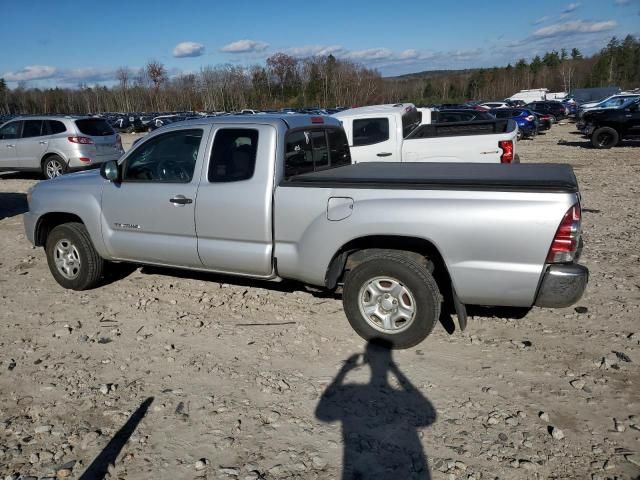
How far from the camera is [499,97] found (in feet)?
328

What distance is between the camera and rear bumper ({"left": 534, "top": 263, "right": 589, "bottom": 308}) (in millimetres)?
3620

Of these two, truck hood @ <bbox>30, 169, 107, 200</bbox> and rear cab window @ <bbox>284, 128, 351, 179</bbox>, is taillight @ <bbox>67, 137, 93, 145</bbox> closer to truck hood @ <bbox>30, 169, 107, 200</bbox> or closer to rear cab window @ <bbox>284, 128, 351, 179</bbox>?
truck hood @ <bbox>30, 169, 107, 200</bbox>

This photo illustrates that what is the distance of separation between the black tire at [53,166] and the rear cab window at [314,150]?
9825 mm

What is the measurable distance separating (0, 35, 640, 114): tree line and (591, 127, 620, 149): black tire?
220 ft

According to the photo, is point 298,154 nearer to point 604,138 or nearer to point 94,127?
point 94,127

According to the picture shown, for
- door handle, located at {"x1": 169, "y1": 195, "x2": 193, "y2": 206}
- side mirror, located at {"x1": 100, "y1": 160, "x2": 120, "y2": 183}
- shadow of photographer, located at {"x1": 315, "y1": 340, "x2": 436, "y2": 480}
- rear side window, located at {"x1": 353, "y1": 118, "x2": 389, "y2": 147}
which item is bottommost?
shadow of photographer, located at {"x1": 315, "y1": 340, "x2": 436, "y2": 480}

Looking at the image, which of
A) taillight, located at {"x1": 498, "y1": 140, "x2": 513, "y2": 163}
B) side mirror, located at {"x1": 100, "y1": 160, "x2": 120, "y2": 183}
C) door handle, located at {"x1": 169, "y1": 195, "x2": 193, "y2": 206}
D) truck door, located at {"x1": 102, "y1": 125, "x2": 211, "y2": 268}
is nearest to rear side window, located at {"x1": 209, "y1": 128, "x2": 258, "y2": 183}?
truck door, located at {"x1": 102, "y1": 125, "x2": 211, "y2": 268}

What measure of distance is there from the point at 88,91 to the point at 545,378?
405 feet

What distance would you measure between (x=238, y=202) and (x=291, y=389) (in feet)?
5.60

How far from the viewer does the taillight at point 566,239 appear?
353 centimetres

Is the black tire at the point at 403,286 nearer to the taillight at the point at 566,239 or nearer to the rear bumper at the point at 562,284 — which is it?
the rear bumper at the point at 562,284

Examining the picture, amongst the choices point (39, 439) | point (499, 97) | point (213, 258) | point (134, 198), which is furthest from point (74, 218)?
point (499, 97)

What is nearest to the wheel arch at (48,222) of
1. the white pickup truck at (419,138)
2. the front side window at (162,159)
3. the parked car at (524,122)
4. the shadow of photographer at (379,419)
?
the front side window at (162,159)

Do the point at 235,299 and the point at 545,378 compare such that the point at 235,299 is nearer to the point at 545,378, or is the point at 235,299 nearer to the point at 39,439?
the point at 39,439
